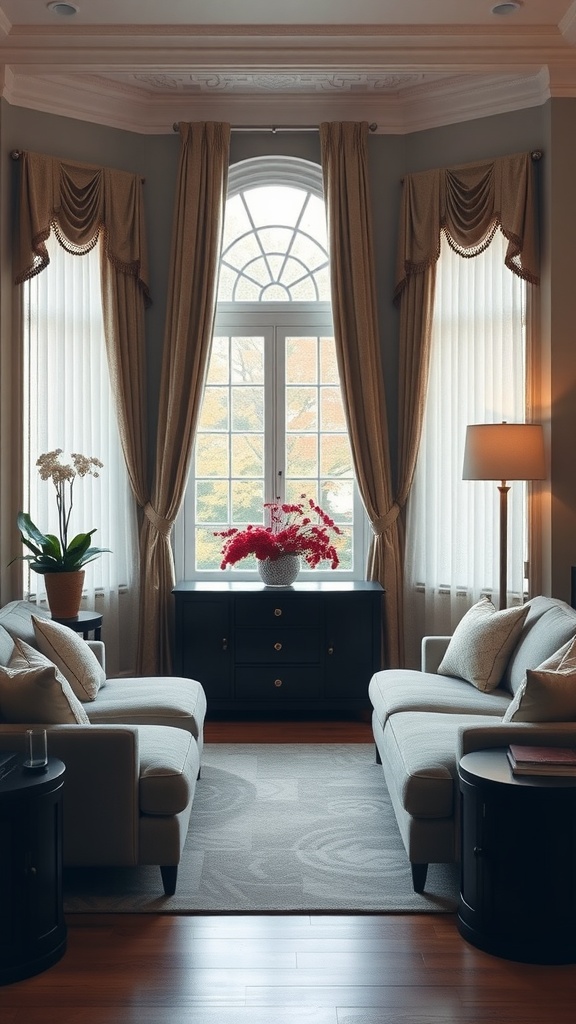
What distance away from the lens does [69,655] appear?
4.21 metres

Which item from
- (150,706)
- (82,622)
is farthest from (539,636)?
(82,622)

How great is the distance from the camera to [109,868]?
3.67 metres

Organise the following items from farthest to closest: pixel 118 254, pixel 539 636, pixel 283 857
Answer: pixel 118 254 < pixel 539 636 < pixel 283 857

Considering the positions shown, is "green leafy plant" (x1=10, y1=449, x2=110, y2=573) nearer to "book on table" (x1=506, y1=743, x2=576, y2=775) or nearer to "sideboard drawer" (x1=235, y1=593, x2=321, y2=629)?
"sideboard drawer" (x1=235, y1=593, x2=321, y2=629)

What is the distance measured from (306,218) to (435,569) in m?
2.44

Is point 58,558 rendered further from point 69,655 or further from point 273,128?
point 273,128

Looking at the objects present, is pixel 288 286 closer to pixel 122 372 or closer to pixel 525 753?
pixel 122 372

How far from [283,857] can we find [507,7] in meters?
4.25

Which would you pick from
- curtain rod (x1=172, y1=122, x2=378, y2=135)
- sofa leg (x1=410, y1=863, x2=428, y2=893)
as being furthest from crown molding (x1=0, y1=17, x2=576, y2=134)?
sofa leg (x1=410, y1=863, x2=428, y2=893)

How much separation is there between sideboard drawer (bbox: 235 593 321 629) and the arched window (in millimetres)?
628

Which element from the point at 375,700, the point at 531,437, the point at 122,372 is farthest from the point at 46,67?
the point at 375,700

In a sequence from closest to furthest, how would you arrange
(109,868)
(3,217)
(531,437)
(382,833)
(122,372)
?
(109,868)
(382,833)
(531,437)
(3,217)
(122,372)

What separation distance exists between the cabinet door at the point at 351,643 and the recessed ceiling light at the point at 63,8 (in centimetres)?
346

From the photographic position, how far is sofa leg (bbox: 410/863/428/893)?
3477mm
